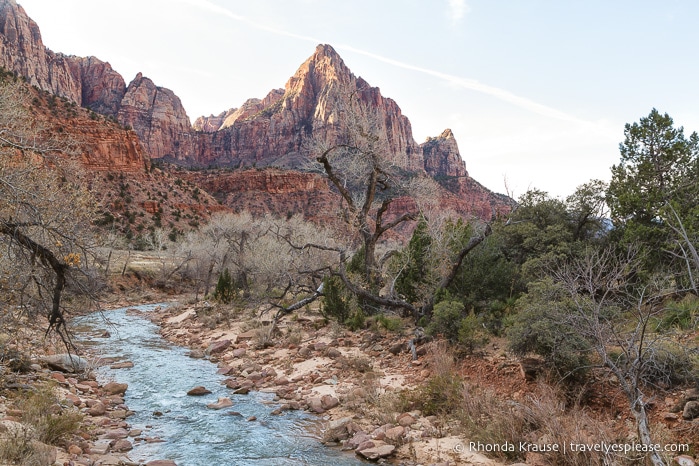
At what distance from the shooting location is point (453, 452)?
20.1 ft

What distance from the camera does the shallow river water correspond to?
21.1 ft

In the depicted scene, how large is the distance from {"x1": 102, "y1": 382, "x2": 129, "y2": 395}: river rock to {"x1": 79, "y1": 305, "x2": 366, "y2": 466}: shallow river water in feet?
0.62

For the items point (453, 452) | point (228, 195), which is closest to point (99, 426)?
point (453, 452)

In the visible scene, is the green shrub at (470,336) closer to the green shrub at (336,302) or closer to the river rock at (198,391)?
the green shrub at (336,302)

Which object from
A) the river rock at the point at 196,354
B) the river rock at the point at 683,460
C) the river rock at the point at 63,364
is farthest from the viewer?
the river rock at the point at 196,354

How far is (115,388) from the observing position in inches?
379

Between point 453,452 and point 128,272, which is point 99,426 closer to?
point 453,452

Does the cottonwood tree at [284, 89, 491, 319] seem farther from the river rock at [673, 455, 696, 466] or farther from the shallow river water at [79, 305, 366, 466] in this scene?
the river rock at [673, 455, 696, 466]

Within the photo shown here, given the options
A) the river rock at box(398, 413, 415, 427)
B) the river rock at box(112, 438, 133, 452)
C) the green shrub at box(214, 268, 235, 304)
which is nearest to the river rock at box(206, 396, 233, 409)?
the river rock at box(112, 438, 133, 452)

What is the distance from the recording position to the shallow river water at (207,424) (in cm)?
642

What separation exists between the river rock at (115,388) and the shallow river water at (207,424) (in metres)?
0.19

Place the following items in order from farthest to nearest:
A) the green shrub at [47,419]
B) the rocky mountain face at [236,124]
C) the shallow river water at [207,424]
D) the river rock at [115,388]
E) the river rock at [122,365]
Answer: the rocky mountain face at [236,124] < the river rock at [122,365] < the river rock at [115,388] < the shallow river water at [207,424] < the green shrub at [47,419]

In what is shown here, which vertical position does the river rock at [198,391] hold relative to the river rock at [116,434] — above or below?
below

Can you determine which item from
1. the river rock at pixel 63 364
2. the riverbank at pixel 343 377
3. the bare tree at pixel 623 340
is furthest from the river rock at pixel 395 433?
the river rock at pixel 63 364
